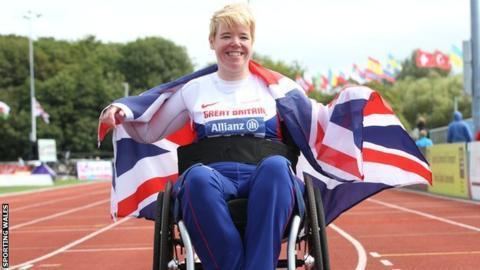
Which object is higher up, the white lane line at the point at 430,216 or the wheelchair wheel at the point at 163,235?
the wheelchair wheel at the point at 163,235

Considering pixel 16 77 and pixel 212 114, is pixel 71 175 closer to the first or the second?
pixel 16 77

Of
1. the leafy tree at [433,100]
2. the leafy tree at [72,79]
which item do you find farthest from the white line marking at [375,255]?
the leafy tree at [433,100]

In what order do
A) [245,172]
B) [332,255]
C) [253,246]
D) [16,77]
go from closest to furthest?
[253,246] < [245,172] < [332,255] < [16,77]

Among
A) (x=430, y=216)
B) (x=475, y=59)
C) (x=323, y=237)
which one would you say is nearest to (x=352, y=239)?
(x=430, y=216)

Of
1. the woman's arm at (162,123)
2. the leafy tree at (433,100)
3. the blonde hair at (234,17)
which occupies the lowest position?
the woman's arm at (162,123)

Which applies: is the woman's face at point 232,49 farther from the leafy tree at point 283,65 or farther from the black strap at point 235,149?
the leafy tree at point 283,65

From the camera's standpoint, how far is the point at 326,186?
4320 millimetres

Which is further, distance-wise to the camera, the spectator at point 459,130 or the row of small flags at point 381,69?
the row of small flags at point 381,69

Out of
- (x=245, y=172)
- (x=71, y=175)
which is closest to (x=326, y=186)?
(x=245, y=172)

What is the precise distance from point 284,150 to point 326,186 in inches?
18.6

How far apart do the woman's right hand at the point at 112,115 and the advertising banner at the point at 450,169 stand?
13546 millimetres

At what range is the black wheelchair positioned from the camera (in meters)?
3.51

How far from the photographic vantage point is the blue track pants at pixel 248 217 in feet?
11.2

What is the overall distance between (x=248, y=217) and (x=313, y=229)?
0.32 meters
